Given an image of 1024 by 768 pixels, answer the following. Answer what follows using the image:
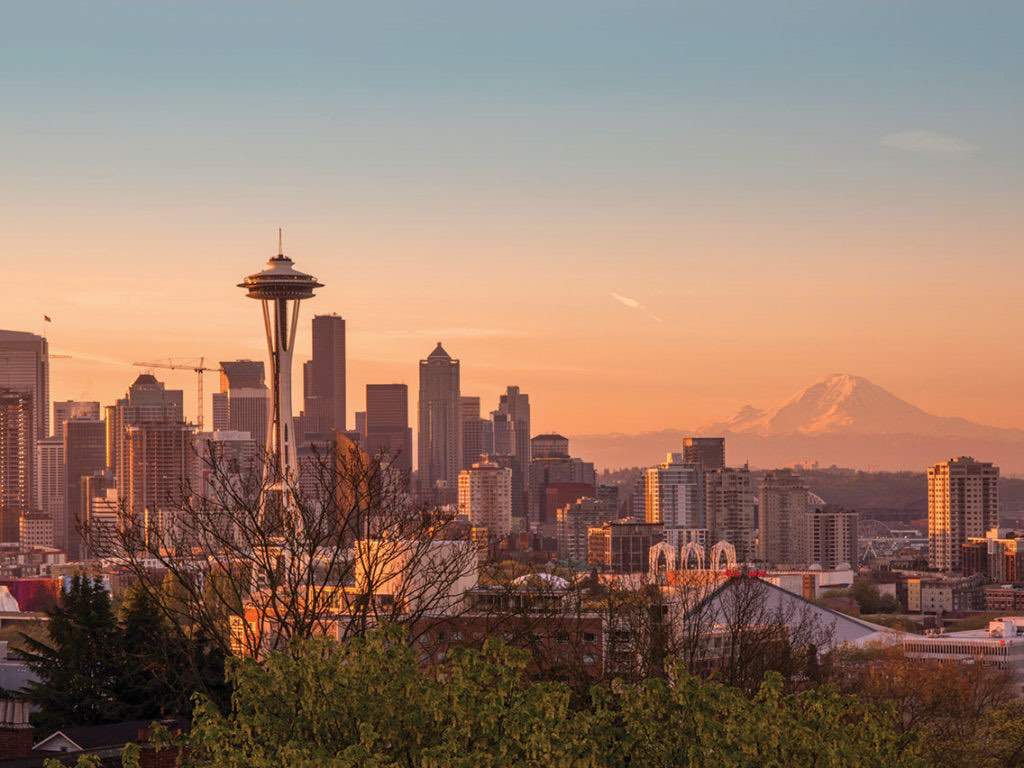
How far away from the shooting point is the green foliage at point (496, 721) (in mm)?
17047

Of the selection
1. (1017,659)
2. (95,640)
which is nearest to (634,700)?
(95,640)

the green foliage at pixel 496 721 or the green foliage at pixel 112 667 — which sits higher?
the green foliage at pixel 496 721

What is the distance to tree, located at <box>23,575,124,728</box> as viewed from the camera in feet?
138

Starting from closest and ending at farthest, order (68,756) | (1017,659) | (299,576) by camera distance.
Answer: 1. (68,756)
2. (299,576)
3. (1017,659)

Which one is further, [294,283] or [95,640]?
[294,283]

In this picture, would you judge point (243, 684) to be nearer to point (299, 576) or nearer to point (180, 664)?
point (299, 576)

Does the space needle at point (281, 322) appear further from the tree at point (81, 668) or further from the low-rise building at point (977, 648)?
the tree at point (81, 668)

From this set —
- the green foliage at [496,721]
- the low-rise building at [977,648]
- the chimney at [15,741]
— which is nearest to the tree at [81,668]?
the chimney at [15,741]

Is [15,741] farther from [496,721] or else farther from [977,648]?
[977,648]

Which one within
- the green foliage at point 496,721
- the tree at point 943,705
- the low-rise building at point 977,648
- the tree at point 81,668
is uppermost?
the green foliage at point 496,721

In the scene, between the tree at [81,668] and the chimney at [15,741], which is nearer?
the chimney at [15,741]

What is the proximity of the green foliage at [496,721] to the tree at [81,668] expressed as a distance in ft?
73.9

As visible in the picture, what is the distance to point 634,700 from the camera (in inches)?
709

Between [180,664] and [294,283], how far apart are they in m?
105
